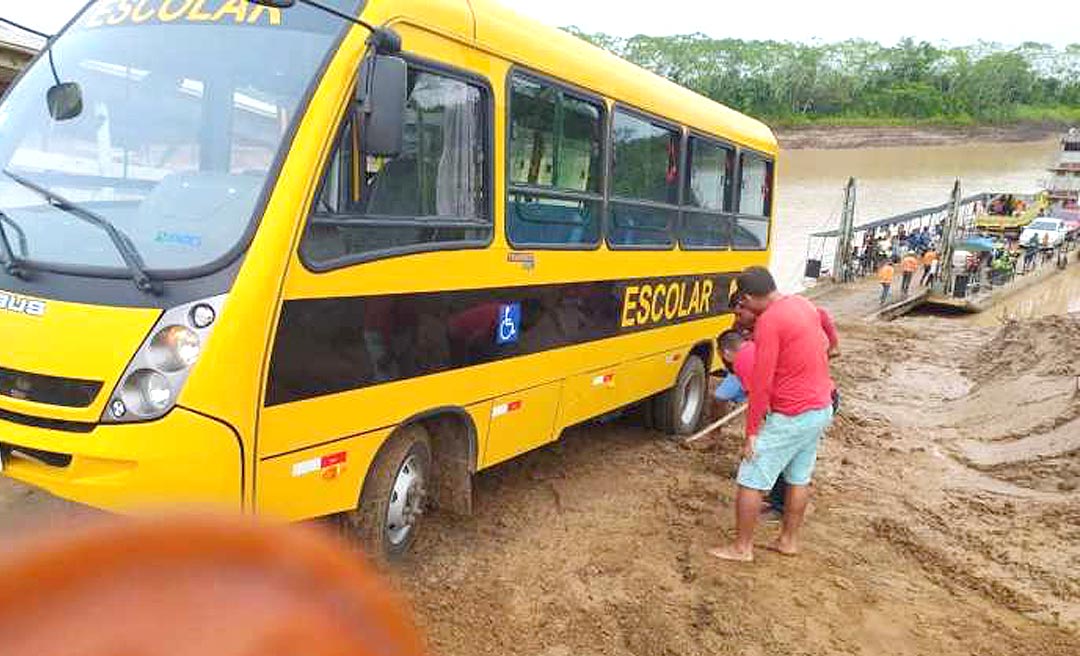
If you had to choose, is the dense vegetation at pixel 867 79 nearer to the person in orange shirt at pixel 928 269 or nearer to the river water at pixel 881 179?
the river water at pixel 881 179

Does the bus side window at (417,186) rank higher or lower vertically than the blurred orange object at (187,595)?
higher

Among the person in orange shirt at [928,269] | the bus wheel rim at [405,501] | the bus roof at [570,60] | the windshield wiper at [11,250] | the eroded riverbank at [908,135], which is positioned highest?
the eroded riverbank at [908,135]

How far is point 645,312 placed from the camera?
630cm

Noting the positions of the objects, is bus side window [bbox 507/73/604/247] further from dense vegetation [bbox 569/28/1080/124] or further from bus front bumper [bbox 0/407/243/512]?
dense vegetation [bbox 569/28/1080/124]

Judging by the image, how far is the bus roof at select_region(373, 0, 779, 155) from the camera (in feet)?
13.2

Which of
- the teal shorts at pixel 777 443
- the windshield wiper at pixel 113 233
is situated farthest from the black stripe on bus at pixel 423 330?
the teal shorts at pixel 777 443

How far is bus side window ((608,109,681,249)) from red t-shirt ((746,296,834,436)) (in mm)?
1518

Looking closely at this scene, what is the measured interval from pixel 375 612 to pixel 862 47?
381 feet

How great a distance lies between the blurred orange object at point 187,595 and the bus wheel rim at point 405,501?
9.87 feet

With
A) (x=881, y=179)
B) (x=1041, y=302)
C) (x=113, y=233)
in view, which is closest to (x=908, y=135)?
(x=881, y=179)

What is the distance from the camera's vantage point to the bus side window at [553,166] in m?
4.59

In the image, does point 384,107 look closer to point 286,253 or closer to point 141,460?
point 286,253

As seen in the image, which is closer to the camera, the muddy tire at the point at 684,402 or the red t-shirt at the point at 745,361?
the red t-shirt at the point at 745,361

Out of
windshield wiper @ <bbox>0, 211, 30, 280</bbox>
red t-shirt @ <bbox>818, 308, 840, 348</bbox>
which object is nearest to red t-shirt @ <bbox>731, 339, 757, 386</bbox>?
red t-shirt @ <bbox>818, 308, 840, 348</bbox>
